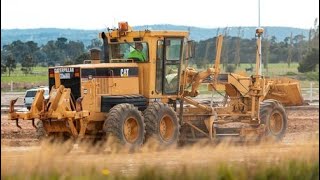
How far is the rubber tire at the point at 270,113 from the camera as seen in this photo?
67.5ft

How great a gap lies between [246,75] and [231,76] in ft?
2.28

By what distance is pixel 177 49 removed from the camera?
19.0 meters

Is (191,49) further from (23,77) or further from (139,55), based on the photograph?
(23,77)

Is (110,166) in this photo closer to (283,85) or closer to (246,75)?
(246,75)

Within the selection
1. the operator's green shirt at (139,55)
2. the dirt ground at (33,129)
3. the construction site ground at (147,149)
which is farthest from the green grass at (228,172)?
the dirt ground at (33,129)

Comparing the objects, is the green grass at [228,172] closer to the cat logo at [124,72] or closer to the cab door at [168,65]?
the cat logo at [124,72]

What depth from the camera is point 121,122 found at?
17000 millimetres

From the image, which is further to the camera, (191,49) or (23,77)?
(23,77)

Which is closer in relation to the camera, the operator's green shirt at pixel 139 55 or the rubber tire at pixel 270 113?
the operator's green shirt at pixel 139 55

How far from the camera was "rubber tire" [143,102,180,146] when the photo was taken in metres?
17.7

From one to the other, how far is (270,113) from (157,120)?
4.18m

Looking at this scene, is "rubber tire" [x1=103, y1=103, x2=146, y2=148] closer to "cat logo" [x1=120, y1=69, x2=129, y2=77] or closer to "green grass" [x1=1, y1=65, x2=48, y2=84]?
"cat logo" [x1=120, y1=69, x2=129, y2=77]

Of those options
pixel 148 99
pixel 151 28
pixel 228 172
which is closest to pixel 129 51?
pixel 151 28

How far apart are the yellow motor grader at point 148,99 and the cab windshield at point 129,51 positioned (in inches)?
0.9
